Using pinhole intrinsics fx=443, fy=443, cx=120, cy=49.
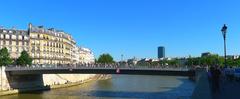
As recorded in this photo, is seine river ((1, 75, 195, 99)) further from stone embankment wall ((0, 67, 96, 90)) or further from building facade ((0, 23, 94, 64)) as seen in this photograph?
building facade ((0, 23, 94, 64))

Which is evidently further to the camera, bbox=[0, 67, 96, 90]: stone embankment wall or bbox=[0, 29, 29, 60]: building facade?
bbox=[0, 29, 29, 60]: building facade

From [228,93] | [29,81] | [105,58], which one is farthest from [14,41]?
[228,93]

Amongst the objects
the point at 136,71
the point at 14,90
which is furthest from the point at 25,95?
the point at 136,71

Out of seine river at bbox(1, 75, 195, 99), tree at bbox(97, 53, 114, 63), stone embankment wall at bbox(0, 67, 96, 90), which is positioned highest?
tree at bbox(97, 53, 114, 63)

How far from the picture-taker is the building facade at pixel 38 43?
105650 millimetres

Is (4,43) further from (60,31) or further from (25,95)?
(25,95)

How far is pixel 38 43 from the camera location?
113625mm

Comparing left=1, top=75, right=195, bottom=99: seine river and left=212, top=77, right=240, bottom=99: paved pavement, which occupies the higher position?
left=212, top=77, right=240, bottom=99: paved pavement

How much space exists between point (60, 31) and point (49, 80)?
170 feet

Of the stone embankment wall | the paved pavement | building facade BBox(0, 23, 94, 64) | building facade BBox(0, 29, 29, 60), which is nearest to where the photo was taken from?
the paved pavement

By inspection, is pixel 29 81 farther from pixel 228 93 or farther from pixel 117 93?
pixel 228 93

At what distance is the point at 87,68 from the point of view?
62.4 m

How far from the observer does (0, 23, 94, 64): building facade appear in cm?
10565

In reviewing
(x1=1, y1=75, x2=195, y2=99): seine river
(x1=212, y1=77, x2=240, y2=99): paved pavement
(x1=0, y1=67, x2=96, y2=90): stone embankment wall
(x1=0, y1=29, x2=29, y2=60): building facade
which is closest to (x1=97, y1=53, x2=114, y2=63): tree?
(x1=0, y1=29, x2=29, y2=60): building facade
